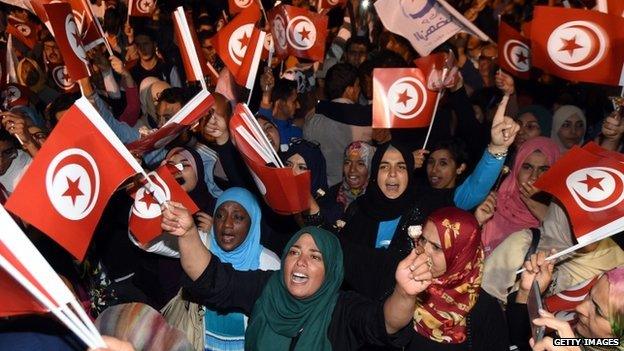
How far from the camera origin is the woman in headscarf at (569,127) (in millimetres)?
6371

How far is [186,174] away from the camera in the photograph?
15.5ft

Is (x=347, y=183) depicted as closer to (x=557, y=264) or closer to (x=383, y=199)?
(x=383, y=199)

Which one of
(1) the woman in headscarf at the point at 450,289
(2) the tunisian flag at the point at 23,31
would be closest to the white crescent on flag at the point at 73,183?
(1) the woman in headscarf at the point at 450,289

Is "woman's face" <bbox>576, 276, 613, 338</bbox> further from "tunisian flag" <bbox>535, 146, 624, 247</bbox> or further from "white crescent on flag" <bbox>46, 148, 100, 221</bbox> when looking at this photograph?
"white crescent on flag" <bbox>46, 148, 100, 221</bbox>

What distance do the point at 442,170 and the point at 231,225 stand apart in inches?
68.1

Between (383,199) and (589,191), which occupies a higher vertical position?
(383,199)

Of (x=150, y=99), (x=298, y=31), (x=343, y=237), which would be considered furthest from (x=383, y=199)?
(x=298, y=31)

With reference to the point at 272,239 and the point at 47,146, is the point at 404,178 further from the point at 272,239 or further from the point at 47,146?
the point at 47,146

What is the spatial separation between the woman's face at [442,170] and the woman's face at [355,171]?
1.65 ft

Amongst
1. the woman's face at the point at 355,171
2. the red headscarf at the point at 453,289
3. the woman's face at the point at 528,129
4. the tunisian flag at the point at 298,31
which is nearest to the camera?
the red headscarf at the point at 453,289

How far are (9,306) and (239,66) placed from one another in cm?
396

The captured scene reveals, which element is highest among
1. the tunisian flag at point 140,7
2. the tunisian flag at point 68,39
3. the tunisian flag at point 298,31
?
the tunisian flag at point 140,7

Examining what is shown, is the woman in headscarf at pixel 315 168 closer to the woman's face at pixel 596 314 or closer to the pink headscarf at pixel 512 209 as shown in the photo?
the pink headscarf at pixel 512 209

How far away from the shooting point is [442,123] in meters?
6.26
